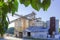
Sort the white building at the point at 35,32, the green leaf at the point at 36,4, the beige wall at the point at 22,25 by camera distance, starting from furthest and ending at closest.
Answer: the beige wall at the point at 22,25, the white building at the point at 35,32, the green leaf at the point at 36,4

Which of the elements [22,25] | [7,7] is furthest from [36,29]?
[7,7]

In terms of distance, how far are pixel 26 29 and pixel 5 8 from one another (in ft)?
24.5

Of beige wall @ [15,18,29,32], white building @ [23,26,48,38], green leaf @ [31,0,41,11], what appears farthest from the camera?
beige wall @ [15,18,29,32]

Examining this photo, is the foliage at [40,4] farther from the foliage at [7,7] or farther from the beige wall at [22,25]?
the beige wall at [22,25]


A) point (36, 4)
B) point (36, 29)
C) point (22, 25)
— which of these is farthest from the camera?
point (22, 25)

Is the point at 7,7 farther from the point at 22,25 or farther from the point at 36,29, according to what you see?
the point at 22,25

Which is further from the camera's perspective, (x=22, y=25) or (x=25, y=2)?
(x=22, y=25)

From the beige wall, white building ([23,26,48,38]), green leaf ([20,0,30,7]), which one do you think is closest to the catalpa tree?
green leaf ([20,0,30,7])

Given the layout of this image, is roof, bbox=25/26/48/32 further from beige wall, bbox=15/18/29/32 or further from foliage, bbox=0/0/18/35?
foliage, bbox=0/0/18/35

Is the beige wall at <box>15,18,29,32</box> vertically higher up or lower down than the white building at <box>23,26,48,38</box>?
higher up

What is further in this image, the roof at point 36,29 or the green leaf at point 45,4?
the roof at point 36,29

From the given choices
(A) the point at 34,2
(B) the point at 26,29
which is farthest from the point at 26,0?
(B) the point at 26,29

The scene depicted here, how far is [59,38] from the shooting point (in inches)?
297

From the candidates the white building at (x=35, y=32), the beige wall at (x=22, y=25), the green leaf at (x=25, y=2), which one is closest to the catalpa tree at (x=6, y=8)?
the green leaf at (x=25, y=2)
